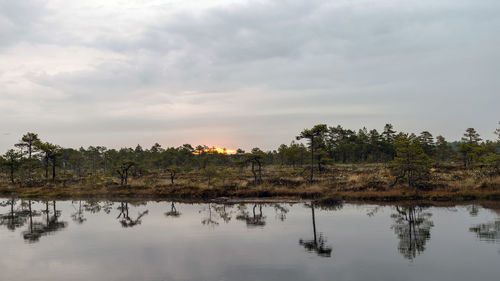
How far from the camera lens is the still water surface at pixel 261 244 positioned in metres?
13.9

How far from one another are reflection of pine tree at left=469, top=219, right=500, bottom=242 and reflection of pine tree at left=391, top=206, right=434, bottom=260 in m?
2.38

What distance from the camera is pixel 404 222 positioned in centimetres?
2211

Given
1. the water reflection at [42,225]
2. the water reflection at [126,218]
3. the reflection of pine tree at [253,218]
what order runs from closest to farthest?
the water reflection at [42,225]
the reflection of pine tree at [253,218]
the water reflection at [126,218]

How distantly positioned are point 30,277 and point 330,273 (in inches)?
493

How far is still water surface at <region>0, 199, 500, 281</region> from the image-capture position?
1395 centimetres

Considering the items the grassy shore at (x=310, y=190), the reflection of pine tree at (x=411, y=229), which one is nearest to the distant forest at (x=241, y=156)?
the grassy shore at (x=310, y=190)

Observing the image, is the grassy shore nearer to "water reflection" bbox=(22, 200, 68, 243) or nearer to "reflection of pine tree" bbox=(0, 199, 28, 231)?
"reflection of pine tree" bbox=(0, 199, 28, 231)

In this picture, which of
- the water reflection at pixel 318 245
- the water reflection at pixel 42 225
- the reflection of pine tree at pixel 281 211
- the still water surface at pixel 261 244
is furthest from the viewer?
the reflection of pine tree at pixel 281 211

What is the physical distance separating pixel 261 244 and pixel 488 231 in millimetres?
12904

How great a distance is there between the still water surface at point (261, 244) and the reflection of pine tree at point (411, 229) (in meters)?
0.06

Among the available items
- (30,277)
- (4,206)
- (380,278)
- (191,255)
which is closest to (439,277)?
(380,278)

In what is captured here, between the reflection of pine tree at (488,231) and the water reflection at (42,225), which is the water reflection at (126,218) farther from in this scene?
the reflection of pine tree at (488,231)

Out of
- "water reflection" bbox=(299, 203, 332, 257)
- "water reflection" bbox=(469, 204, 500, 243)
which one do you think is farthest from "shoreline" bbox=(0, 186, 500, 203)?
"water reflection" bbox=(299, 203, 332, 257)

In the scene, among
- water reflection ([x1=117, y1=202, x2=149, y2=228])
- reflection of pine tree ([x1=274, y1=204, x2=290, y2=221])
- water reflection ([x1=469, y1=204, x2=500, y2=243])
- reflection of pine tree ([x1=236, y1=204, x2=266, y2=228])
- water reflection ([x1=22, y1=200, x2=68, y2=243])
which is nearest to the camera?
water reflection ([x1=469, y1=204, x2=500, y2=243])
